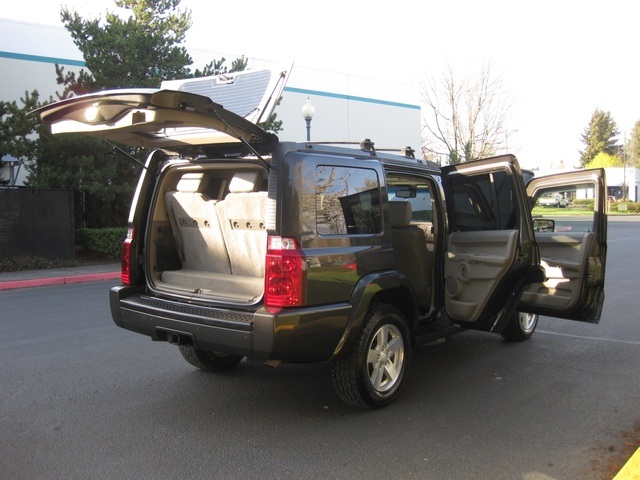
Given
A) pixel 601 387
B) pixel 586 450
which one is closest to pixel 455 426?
pixel 586 450

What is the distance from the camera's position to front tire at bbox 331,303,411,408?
4090 millimetres

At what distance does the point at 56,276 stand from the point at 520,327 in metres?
→ 10.7

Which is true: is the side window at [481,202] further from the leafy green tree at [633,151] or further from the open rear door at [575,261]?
the leafy green tree at [633,151]

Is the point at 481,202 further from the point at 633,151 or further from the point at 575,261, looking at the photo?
the point at 633,151

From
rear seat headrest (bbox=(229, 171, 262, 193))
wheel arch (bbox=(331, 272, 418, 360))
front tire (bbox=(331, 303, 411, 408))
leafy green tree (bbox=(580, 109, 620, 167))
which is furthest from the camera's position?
leafy green tree (bbox=(580, 109, 620, 167))

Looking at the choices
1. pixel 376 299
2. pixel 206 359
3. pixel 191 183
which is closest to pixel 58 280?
pixel 206 359

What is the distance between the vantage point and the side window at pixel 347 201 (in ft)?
13.1

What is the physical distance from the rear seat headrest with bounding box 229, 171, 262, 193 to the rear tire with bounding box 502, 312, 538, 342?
334 centimetres

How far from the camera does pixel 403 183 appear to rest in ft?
17.8

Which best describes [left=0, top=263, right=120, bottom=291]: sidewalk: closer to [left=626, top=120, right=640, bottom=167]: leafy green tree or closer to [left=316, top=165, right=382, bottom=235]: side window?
[left=316, top=165, right=382, bottom=235]: side window

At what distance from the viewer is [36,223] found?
582 inches

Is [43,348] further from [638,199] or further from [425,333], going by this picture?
[638,199]

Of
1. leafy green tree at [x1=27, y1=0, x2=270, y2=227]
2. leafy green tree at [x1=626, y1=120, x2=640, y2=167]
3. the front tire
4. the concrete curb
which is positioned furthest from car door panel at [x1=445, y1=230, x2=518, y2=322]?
leafy green tree at [x1=626, y1=120, x2=640, y2=167]

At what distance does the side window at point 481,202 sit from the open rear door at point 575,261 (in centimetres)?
68
